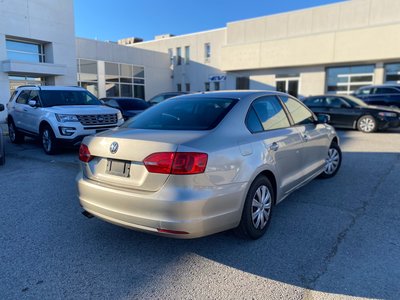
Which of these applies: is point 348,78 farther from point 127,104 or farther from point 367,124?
point 127,104

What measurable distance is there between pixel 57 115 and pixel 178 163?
620 centimetres

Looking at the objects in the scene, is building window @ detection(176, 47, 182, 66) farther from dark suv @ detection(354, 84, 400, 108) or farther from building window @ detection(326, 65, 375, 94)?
dark suv @ detection(354, 84, 400, 108)

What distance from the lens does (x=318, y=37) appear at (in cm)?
2233

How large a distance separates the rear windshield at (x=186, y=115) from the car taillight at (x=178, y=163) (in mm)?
536

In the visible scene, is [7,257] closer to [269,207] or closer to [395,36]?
[269,207]

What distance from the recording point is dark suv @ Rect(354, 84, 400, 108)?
45.7 ft

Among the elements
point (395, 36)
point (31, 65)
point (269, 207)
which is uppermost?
point (395, 36)

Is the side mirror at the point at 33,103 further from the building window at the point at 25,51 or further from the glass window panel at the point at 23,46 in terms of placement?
the glass window panel at the point at 23,46

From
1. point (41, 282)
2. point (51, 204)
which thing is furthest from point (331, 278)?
point (51, 204)

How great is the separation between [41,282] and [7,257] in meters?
0.71

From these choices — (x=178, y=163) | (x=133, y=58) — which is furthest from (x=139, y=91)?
(x=178, y=163)

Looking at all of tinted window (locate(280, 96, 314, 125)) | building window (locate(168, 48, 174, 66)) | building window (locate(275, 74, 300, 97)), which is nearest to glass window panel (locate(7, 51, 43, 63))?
building window (locate(168, 48, 174, 66))

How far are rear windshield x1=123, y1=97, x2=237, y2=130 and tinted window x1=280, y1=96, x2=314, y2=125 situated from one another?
4.12ft

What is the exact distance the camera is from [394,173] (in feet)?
20.2
